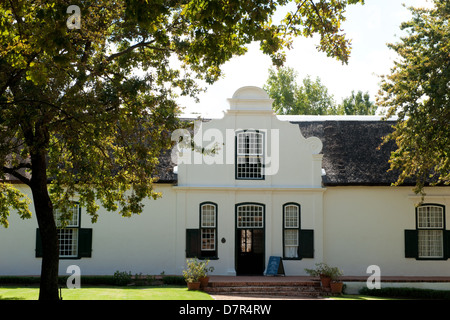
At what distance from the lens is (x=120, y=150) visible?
1695cm

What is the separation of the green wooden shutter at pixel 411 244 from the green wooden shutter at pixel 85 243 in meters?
13.3

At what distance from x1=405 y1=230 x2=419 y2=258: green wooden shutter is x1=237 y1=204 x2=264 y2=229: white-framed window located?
620cm

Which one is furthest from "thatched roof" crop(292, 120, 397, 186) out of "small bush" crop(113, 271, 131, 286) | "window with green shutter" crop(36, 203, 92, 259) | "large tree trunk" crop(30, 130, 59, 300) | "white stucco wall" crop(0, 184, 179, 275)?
"large tree trunk" crop(30, 130, 59, 300)

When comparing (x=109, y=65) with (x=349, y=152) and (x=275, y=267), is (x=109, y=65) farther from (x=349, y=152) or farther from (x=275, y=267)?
(x=349, y=152)

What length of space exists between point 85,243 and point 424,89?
14.6m

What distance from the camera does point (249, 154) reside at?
84.5 ft

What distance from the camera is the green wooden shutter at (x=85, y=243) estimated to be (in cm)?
2461

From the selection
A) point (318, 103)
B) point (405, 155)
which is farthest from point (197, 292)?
point (318, 103)

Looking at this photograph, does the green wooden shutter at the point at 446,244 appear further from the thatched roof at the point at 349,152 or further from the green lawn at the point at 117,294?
the green lawn at the point at 117,294

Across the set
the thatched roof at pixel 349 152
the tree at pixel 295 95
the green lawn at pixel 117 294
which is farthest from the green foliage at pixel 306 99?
the green lawn at pixel 117 294

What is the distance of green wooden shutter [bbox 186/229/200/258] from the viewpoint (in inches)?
976

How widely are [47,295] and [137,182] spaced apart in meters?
3.81

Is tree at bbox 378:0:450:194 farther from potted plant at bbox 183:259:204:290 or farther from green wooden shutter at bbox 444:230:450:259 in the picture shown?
potted plant at bbox 183:259:204:290

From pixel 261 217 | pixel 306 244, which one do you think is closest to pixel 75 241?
pixel 261 217
